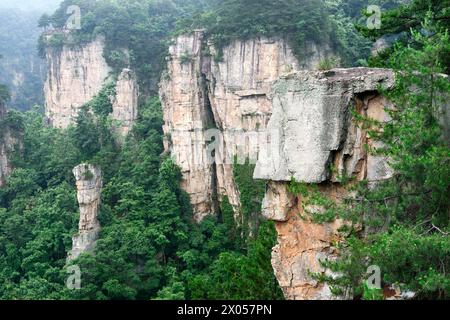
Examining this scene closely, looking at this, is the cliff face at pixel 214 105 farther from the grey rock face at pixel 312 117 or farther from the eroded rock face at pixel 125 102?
the grey rock face at pixel 312 117

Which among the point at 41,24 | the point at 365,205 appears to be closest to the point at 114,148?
the point at 41,24

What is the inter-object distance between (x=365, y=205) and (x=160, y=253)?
14.2 m

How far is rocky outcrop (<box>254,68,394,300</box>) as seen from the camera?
848cm

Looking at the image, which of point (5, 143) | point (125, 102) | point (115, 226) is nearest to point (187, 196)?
point (115, 226)

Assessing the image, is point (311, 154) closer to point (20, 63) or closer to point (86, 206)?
point (86, 206)

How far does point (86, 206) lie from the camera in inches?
781

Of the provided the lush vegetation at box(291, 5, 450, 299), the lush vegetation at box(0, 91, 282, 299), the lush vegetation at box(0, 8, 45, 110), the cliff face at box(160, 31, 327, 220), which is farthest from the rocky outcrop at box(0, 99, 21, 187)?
the lush vegetation at box(291, 5, 450, 299)

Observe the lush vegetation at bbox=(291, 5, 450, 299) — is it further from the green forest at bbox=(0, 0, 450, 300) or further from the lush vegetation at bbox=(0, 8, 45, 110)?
the lush vegetation at bbox=(0, 8, 45, 110)

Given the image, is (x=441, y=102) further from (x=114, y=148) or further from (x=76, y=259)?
(x=114, y=148)

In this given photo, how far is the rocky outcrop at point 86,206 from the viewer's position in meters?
19.6

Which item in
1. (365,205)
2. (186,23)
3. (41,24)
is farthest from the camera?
(41,24)

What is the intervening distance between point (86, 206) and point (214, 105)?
23.7 feet

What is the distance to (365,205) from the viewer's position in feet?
25.5
